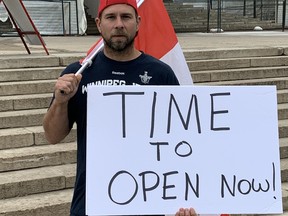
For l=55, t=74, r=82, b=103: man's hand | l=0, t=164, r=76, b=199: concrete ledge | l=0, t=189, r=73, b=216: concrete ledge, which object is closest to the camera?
l=55, t=74, r=82, b=103: man's hand

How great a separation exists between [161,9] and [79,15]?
1177 cm

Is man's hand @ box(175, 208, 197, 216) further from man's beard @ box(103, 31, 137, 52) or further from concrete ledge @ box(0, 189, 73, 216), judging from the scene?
concrete ledge @ box(0, 189, 73, 216)

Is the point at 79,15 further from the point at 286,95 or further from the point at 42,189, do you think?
the point at 42,189

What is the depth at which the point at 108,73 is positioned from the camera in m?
2.36

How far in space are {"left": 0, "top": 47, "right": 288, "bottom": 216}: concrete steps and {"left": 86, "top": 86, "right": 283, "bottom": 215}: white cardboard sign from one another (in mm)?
2125

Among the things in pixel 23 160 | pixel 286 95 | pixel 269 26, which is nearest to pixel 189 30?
pixel 269 26

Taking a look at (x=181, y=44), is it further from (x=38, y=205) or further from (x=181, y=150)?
(x=181, y=150)

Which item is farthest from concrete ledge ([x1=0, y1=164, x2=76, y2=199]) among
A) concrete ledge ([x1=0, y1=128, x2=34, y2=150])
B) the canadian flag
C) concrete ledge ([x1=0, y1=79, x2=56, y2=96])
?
the canadian flag

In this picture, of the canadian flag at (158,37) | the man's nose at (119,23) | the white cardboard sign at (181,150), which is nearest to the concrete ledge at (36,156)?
the canadian flag at (158,37)

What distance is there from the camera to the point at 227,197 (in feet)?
7.57

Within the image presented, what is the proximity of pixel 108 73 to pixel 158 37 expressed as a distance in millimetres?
1445

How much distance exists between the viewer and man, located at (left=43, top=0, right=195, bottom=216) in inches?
89.9

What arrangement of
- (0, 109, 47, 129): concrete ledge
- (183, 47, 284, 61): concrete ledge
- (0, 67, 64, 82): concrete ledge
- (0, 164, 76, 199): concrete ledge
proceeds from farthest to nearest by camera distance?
(183, 47, 284, 61): concrete ledge → (0, 67, 64, 82): concrete ledge → (0, 109, 47, 129): concrete ledge → (0, 164, 76, 199): concrete ledge

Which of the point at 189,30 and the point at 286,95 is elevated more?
the point at 189,30
